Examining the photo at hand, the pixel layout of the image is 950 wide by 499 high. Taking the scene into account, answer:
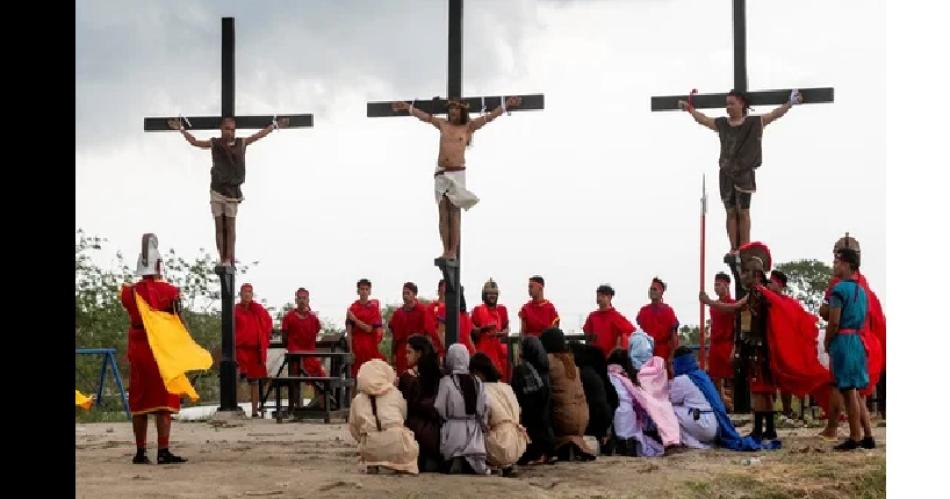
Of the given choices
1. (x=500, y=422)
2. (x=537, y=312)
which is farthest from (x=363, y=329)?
(x=500, y=422)

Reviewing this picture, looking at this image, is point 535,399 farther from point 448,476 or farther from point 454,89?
point 454,89

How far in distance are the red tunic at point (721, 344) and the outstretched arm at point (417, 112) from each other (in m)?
4.72

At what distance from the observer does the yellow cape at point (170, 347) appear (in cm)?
1128

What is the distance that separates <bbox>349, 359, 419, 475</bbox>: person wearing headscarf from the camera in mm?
10516

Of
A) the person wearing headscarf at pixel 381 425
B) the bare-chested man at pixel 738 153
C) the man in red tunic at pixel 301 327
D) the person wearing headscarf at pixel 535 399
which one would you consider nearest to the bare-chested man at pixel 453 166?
the person wearing headscarf at pixel 535 399

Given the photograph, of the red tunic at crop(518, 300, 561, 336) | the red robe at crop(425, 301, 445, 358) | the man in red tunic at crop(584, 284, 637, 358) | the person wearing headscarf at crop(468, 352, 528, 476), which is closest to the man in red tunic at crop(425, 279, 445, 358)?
the red robe at crop(425, 301, 445, 358)

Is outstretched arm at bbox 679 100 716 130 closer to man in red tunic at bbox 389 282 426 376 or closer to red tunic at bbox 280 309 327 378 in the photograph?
man in red tunic at bbox 389 282 426 376

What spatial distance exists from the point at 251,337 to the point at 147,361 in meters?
7.09

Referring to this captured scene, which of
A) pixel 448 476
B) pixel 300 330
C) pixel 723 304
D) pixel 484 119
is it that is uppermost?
pixel 484 119

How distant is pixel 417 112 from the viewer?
44.7ft

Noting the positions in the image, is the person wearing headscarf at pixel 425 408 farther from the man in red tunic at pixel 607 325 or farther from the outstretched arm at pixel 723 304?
the man in red tunic at pixel 607 325
